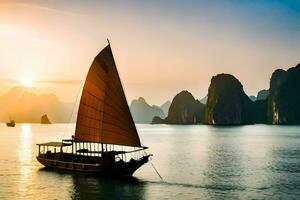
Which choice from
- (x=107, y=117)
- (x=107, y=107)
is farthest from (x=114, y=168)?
(x=107, y=107)

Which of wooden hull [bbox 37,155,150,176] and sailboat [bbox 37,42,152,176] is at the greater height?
sailboat [bbox 37,42,152,176]

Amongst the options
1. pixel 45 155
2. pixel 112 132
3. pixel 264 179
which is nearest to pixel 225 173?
pixel 264 179

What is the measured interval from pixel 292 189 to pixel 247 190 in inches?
191

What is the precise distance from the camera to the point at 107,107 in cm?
4653

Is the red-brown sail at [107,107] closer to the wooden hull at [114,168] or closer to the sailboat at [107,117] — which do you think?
the sailboat at [107,117]

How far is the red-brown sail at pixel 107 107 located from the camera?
4603 cm

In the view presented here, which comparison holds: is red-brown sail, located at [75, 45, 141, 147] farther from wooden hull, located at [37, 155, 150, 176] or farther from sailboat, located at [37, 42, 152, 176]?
wooden hull, located at [37, 155, 150, 176]

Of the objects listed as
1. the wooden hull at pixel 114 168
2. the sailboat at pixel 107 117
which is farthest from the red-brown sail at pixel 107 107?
the wooden hull at pixel 114 168

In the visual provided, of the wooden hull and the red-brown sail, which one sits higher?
the red-brown sail

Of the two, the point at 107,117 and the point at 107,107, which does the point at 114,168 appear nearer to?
the point at 107,117

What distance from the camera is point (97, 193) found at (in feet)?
128

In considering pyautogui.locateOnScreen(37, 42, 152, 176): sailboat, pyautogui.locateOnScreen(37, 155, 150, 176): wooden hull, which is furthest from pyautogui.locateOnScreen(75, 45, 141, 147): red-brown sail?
pyautogui.locateOnScreen(37, 155, 150, 176): wooden hull

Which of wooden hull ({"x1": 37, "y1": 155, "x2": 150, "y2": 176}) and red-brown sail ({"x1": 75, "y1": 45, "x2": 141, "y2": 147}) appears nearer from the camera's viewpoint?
red-brown sail ({"x1": 75, "y1": 45, "x2": 141, "y2": 147})

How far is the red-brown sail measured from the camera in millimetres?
46031
